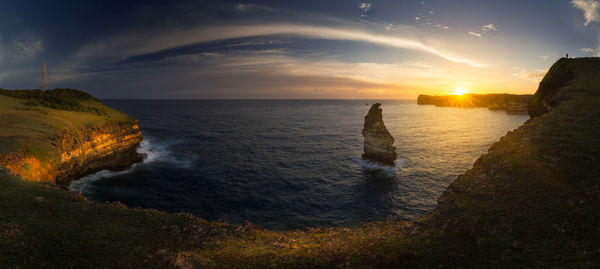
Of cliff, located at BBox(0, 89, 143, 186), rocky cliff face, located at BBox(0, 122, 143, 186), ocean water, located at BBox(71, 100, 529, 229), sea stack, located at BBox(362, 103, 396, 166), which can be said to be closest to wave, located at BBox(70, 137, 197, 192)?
ocean water, located at BBox(71, 100, 529, 229)

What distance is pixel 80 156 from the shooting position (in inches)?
1480

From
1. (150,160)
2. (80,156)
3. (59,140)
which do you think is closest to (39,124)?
(59,140)

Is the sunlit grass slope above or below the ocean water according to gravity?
above

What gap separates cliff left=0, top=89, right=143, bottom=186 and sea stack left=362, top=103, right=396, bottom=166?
155 ft

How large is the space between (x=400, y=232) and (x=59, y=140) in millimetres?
44729

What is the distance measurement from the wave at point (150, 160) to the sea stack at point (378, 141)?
118 feet

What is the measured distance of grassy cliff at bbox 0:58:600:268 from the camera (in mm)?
10406

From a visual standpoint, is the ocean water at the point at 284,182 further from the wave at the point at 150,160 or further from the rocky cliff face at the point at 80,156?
the rocky cliff face at the point at 80,156

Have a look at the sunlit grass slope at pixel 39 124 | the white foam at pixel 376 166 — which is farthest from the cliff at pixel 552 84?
the sunlit grass slope at pixel 39 124

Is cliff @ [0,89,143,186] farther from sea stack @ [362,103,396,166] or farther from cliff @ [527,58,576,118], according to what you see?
cliff @ [527,58,576,118]

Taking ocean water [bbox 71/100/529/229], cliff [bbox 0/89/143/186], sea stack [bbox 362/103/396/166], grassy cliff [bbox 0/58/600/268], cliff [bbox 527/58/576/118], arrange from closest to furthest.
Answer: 1. grassy cliff [bbox 0/58/600/268]
2. cliff [bbox 0/89/143/186]
3. cliff [bbox 527/58/576/118]
4. ocean water [bbox 71/100/529/229]
5. sea stack [bbox 362/103/396/166]

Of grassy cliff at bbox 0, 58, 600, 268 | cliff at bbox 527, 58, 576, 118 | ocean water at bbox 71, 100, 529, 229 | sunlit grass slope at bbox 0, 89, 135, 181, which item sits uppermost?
cliff at bbox 527, 58, 576, 118

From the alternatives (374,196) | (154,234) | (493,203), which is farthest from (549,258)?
(374,196)

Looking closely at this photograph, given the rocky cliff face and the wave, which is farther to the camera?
the wave
